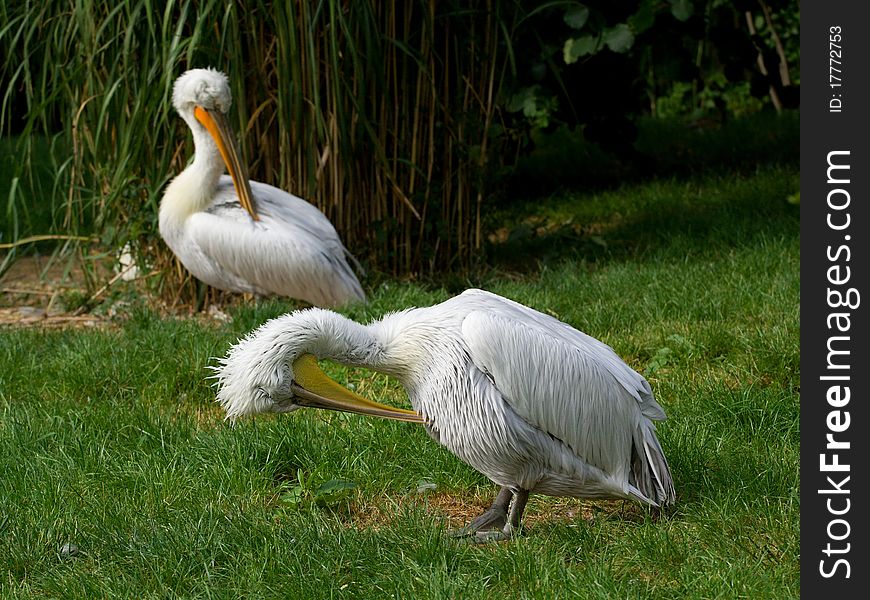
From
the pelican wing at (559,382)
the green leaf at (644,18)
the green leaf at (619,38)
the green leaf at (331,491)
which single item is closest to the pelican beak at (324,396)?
the pelican wing at (559,382)

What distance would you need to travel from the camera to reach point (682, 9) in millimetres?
6844

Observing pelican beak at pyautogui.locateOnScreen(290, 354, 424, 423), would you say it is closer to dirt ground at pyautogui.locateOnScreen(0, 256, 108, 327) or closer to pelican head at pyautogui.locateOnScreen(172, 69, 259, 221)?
pelican head at pyautogui.locateOnScreen(172, 69, 259, 221)

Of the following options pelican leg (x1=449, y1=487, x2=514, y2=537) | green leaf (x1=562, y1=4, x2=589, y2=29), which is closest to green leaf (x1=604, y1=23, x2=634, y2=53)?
green leaf (x1=562, y1=4, x2=589, y2=29)

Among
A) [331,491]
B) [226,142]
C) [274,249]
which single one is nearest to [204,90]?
[226,142]

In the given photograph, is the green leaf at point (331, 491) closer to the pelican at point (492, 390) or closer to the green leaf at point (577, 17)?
the pelican at point (492, 390)

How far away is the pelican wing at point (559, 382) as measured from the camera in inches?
130

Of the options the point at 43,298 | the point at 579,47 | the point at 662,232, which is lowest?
the point at 43,298

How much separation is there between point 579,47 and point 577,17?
0.60 feet

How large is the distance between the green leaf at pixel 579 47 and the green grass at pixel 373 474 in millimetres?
1431

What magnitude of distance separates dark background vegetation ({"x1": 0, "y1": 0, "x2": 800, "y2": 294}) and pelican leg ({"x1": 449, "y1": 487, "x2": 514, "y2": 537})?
2770mm

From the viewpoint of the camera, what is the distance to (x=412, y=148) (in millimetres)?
6578

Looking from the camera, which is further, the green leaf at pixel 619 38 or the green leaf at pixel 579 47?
the green leaf at pixel 579 47

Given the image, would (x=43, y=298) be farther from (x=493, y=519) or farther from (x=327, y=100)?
(x=493, y=519)

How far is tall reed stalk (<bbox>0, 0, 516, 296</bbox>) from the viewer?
19.5ft
